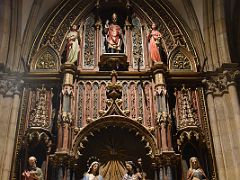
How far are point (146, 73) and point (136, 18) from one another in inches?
111

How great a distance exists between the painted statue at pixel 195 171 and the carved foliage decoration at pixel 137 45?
11.3ft

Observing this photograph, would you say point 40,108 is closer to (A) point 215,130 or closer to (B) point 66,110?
(B) point 66,110

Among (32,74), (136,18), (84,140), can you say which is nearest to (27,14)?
(32,74)

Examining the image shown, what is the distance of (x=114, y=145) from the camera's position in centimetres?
1152

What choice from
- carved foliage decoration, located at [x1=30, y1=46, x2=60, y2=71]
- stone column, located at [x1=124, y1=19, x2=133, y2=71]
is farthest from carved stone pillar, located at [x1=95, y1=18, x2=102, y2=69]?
carved foliage decoration, located at [x1=30, y1=46, x2=60, y2=71]

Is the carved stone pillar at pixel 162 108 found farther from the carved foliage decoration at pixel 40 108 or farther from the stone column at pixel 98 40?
the carved foliage decoration at pixel 40 108

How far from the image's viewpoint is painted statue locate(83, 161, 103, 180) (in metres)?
10.5

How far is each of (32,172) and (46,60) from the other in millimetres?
3938

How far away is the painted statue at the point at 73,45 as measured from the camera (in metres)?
12.7

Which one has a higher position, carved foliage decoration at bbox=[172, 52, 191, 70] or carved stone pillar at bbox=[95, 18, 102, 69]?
carved stone pillar at bbox=[95, 18, 102, 69]

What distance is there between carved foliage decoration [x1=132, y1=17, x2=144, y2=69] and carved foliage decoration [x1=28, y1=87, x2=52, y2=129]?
8.96 ft

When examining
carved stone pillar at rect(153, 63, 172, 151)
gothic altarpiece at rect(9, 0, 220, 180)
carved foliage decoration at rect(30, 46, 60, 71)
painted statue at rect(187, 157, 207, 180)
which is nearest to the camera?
painted statue at rect(187, 157, 207, 180)

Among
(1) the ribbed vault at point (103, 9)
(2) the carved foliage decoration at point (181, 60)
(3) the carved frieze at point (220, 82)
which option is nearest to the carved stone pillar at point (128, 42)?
(1) the ribbed vault at point (103, 9)

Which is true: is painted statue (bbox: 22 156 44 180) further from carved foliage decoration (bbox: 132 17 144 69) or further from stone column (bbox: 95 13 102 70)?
carved foliage decoration (bbox: 132 17 144 69)
